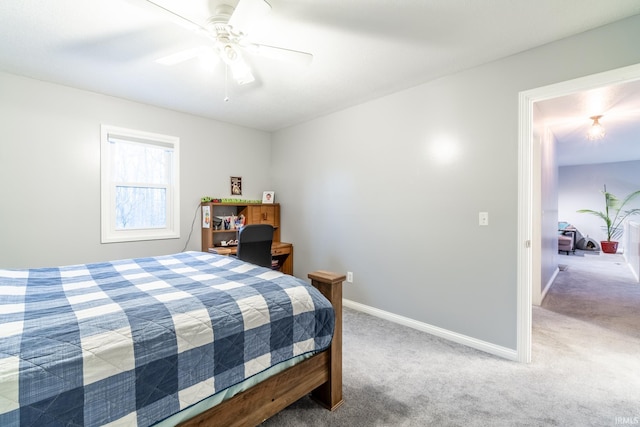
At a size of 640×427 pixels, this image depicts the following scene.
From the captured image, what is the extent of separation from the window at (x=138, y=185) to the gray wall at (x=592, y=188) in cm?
972

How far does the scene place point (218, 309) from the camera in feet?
4.07

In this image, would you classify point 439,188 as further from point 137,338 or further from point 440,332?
point 137,338

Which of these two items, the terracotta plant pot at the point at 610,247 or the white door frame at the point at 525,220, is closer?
the white door frame at the point at 525,220

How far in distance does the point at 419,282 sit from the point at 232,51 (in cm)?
254

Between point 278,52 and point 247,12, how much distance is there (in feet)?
1.18

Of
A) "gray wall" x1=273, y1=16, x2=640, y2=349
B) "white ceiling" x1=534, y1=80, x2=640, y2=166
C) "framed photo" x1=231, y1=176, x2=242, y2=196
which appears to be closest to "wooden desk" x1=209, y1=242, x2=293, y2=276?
"gray wall" x1=273, y1=16, x2=640, y2=349

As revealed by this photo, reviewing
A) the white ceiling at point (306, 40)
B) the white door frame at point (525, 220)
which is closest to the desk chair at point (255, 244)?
the white ceiling at point (306, 40)

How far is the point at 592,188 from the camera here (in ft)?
24.5

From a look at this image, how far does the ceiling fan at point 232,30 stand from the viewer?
4.78ft

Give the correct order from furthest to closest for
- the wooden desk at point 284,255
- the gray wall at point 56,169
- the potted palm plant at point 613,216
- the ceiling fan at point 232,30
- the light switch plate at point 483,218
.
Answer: the potted palm plant at point 613,216, the wooden desk at point 284,255, the gray wall at point 56,169, the light switch plate at point 483,218, the ceiling fan at point 232,30

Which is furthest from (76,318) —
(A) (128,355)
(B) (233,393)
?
(B) (233,393)

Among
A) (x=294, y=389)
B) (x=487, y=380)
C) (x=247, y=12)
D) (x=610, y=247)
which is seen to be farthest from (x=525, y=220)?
(x=610, y=247)

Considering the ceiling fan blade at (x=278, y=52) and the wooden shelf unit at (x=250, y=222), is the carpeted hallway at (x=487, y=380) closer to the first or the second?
the wooden shelf unit at (x=250, y=222)

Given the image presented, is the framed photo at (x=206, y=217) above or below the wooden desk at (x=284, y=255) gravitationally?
above
